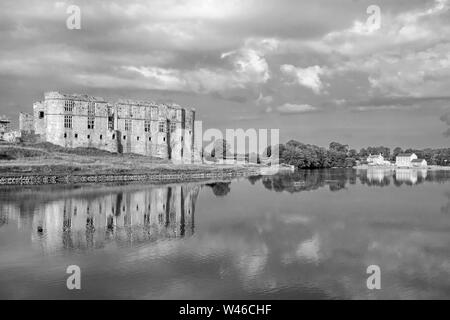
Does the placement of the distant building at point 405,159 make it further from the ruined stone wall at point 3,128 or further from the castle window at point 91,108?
the ruined stone wall at point 3,128

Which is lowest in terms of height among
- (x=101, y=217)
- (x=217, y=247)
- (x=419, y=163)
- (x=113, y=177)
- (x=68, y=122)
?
(x=217, y=247)

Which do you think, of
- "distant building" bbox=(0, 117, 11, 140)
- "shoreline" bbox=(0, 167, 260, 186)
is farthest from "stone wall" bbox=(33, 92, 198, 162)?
"shoreline" bbox=(0, 167, 260, 186)

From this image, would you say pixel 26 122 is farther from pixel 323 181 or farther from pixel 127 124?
pixel 323 181

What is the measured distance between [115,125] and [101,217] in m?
34.0

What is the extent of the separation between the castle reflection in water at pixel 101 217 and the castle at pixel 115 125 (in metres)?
19.6

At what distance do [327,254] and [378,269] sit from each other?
7.26 ft

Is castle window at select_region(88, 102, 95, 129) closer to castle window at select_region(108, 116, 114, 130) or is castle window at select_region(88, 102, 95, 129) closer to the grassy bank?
castle window at select_region(108, 116, 114, 130)

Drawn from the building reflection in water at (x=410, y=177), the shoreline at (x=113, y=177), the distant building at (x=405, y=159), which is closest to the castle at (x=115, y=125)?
the shoreline at (x=113, y=177)

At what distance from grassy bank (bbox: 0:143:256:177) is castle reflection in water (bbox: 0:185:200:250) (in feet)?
30.9

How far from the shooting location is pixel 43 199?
28.6 metres

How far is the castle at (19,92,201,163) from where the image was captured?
50.8 meters

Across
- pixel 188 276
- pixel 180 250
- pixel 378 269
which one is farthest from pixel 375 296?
pixel 180 250

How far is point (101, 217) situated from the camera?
23203 mm

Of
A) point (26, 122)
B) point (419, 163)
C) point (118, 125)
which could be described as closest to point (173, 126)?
point (118, 125)
